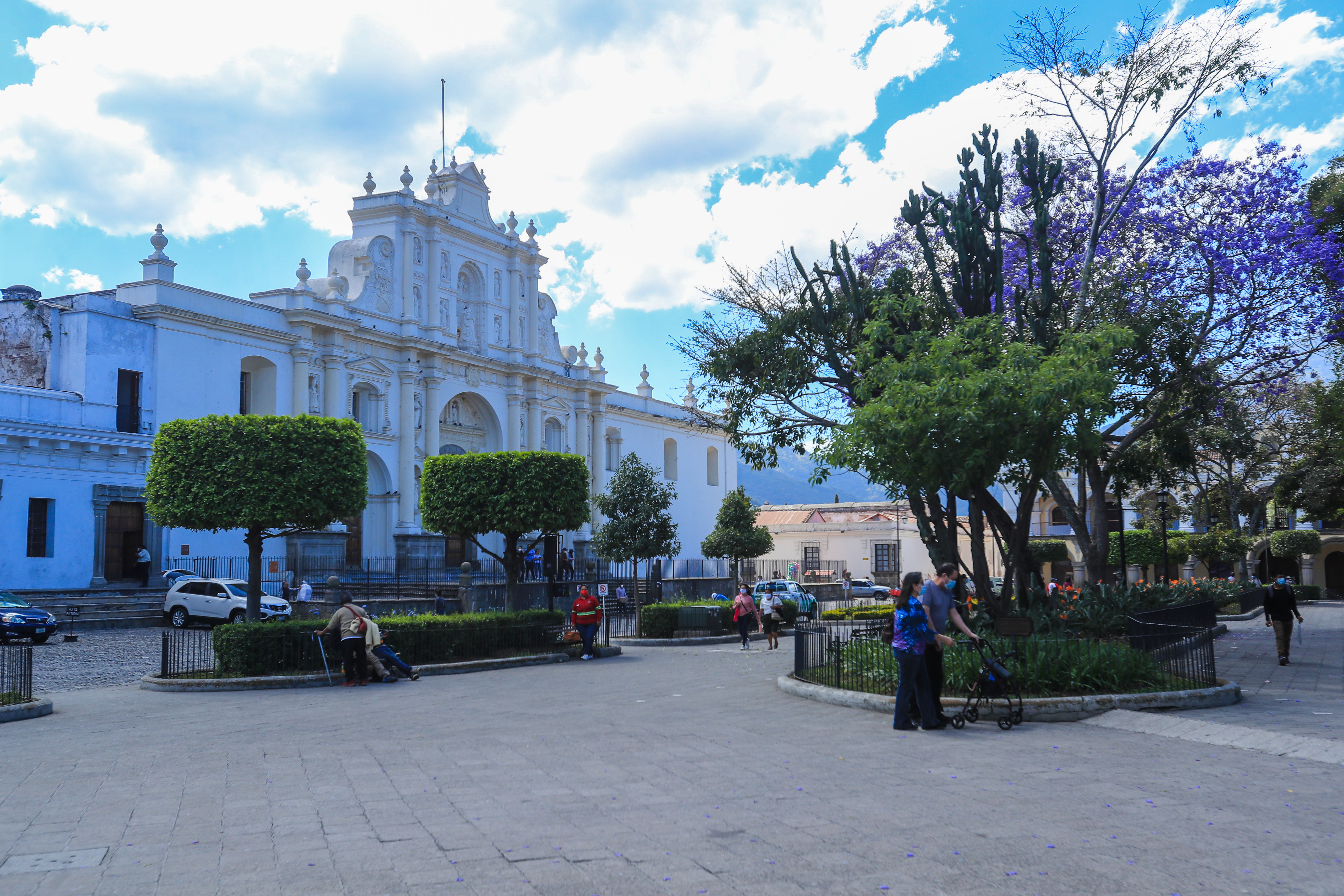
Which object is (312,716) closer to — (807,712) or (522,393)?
(807,712)

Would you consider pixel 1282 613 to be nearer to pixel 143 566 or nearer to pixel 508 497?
pixel 508 497

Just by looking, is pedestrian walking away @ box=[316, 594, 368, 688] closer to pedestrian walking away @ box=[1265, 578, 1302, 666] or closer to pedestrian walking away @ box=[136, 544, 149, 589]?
pedestrian walking away @ box=[1265, 578, 1302, 666]

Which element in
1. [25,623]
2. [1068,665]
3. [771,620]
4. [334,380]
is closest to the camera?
[1068,665]

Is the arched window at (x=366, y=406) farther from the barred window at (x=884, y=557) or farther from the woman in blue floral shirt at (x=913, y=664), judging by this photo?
the barred window at (x=884, y=557)

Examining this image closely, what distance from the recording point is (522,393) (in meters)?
40.5

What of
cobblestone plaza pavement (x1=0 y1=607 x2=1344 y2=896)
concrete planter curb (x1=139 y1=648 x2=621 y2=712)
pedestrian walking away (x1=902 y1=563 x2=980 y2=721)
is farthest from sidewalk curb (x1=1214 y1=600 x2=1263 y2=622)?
concrete planter curb (x1=139 y1=648 x2=621 y2=712)

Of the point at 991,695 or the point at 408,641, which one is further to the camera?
the point at 408,641

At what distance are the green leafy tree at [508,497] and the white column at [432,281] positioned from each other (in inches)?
636

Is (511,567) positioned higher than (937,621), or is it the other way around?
(511,567)

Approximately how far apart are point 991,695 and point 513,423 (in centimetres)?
3171

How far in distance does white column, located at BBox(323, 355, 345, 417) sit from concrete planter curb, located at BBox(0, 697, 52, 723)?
2108 centimetres

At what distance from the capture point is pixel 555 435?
143ft

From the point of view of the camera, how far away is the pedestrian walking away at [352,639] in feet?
46.6

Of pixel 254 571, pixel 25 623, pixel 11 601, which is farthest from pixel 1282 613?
pixel 11 601
